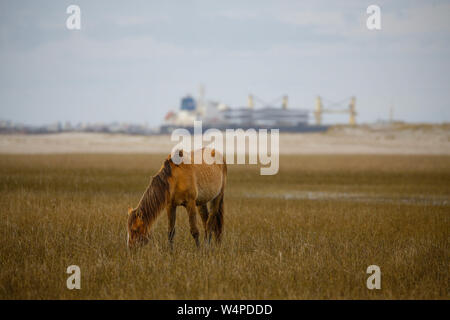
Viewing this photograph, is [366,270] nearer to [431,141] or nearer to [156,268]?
[156,268]

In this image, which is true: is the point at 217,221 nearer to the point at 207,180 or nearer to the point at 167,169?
the point at 207,180

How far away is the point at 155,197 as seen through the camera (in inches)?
320

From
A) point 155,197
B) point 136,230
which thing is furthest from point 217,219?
point 136,230

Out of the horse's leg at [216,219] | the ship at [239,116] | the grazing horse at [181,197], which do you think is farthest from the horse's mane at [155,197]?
the ship at [239,116]

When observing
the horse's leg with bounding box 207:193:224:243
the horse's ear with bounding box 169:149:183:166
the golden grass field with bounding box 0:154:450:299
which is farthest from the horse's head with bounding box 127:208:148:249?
the horse's leg with bounding box 207:193:224:243

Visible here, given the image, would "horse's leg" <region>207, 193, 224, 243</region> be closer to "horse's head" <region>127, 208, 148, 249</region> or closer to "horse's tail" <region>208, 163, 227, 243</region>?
"horse's tail" <region>208, 163, 227, 243</region>

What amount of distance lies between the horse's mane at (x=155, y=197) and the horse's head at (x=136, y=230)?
0.27ft

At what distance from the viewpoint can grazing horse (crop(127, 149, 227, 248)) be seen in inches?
306

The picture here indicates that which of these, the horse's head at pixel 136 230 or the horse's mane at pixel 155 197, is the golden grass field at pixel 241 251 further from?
the horse's mane at pixel 155 197

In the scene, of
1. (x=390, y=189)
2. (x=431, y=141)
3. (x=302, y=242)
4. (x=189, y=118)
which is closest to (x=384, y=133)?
(x=431, y=141)

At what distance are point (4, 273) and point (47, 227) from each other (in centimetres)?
349

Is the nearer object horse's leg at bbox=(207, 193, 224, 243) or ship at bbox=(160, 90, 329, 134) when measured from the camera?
horse's leg at bbox=(207, 193, 224, 243)

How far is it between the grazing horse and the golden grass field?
0.46 metres

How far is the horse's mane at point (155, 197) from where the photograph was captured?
7.90 metres
